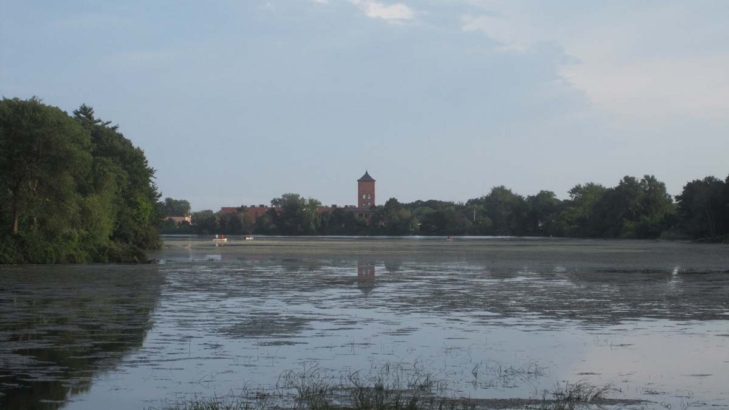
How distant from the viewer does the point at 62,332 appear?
16.4 meters

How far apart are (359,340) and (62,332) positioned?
5684 mm

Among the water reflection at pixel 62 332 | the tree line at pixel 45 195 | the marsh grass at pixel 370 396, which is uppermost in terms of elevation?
the tree line at pixel 45 195

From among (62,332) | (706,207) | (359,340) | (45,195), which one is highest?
(706,207)

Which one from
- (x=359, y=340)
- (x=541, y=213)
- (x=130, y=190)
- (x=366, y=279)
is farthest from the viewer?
(x=541, y=213)

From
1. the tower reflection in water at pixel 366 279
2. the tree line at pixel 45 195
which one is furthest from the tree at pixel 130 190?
the tower reflection in water at pixel 366 279

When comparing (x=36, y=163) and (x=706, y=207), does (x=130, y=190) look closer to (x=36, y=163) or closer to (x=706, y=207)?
(x=36, y=163)

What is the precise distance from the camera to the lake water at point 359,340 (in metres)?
11.3

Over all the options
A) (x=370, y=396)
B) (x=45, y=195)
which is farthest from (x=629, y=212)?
(x=370, y=396)

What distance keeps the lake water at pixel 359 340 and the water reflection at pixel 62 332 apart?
41 millimetres

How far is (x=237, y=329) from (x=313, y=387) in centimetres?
678

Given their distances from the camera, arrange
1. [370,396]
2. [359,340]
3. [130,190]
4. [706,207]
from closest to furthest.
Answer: [370,396], [359,340], [130,190], [706,207]

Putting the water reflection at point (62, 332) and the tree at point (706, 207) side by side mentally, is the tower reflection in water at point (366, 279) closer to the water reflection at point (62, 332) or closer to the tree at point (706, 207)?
the water reflection at point (62, 332)

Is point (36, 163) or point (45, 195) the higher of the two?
point (36, 163)

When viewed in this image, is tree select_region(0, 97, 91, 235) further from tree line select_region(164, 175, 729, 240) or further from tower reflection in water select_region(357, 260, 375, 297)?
tree line select_region(164, 175, 729, 240)
